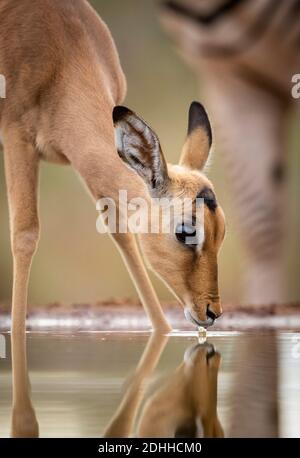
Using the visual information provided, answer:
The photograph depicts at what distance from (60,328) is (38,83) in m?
0.65

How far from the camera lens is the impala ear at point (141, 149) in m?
2.21

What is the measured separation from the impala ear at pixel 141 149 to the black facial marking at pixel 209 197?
0.25 feet

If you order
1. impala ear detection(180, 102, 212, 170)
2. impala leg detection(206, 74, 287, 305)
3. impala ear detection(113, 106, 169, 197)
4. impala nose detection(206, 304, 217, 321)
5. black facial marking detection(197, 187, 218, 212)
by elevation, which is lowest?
impala nose detection(206, 304, 217, 321)

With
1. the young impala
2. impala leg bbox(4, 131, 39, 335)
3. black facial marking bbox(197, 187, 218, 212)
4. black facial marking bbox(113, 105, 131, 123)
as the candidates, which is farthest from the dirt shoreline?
black facial marking bbox(113, 105, 131, 123)

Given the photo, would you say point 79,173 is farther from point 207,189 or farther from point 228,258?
point 228,258

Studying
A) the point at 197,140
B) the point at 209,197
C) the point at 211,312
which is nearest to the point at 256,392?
the point at 211,312

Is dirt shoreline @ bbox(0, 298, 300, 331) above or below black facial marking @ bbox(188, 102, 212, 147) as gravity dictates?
below

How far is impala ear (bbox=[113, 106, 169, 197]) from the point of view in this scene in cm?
221

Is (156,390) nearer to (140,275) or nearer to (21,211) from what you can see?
(21,211)

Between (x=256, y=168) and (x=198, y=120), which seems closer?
(x=198, y=120)

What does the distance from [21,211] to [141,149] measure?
0.39 m

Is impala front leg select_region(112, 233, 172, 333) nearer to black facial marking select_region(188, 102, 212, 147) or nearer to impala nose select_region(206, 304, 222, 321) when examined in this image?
black facial marking select_region(188, 102, 212, 147)

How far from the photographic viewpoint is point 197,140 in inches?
98.9

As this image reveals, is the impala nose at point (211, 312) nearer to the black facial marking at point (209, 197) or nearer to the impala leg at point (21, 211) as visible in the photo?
the black facial marking at point (209, 197)
